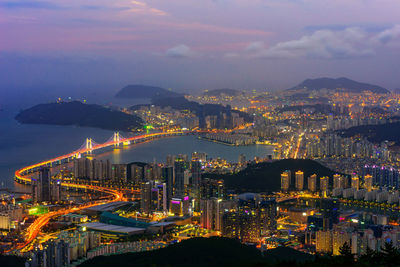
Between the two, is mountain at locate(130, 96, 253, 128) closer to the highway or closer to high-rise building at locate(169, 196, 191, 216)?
the highway

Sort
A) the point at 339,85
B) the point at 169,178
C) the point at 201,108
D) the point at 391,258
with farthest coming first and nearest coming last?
the point at 339,85, the point at 201,108, the point at 169,178, the point at 391,258

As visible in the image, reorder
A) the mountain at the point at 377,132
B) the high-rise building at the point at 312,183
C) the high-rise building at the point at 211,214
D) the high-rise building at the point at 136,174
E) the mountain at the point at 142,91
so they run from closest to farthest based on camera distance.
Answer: the high-rise building at the point at 211,214 < the high-rise building at the point at 312,183 < the high-rise building at the point at 136,174 < the mountain at the point at 377,132 < the mountain at the point at 142,91

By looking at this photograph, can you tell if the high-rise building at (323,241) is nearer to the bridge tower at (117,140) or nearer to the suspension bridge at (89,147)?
the suspension bridge at (89,147)

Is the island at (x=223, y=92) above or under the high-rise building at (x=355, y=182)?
above

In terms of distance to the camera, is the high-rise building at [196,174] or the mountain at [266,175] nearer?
the high-rise building at [196,174]

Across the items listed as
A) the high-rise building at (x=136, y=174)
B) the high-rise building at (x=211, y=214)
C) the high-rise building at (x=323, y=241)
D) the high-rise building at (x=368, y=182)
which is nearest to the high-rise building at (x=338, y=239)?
the high-rise building at (x=323, y=241)

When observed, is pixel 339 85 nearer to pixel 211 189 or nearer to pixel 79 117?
pixel 79 117

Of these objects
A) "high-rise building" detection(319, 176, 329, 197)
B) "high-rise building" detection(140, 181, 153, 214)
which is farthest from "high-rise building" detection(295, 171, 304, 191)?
"high-rise building" detection(140, 181, 153, 214)

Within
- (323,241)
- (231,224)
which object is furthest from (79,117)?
(323,241)
